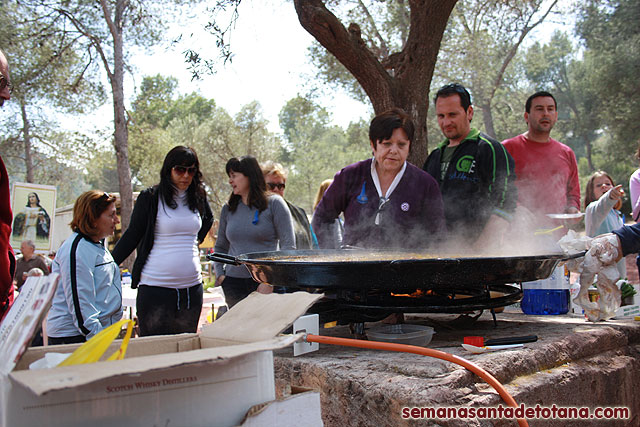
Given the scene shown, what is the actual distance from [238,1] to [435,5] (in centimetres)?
205

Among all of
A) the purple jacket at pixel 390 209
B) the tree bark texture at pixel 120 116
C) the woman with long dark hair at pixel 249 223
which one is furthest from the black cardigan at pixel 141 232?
the tree bark texture at pixel 120 116

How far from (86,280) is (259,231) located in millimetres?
1325

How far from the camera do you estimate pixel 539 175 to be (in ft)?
13.3

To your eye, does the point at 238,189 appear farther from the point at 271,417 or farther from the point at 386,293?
the point at 271,417

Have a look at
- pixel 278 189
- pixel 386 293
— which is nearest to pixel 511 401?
pixel 386 293

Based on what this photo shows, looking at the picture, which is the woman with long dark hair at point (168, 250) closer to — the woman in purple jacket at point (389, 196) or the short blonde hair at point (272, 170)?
the woman in purple jacket at point (389, 196)

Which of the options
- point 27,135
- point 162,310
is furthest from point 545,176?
point 27,135

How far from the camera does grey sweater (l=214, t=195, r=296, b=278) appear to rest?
3.90 m

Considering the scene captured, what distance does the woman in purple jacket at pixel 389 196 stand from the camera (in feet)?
9.18

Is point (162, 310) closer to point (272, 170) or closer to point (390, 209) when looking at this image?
point (390, 209)

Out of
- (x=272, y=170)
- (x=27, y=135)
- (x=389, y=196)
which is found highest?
(x=27, y=135)

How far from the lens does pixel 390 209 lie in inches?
110

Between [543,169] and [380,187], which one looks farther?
[543,169]

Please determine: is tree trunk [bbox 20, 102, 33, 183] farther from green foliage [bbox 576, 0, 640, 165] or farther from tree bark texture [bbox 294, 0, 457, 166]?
green foliage [bbox 576, 0, 640, 165]
